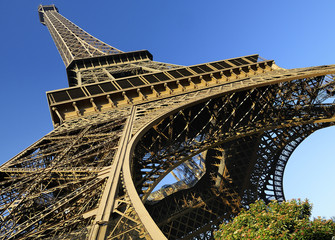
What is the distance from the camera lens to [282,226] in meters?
9.95

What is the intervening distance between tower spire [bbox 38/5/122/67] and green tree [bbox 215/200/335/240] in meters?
35.3

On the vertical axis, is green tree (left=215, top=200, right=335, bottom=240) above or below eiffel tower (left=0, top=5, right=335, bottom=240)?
below

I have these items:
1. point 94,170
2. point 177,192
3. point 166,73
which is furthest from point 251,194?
point 94,170

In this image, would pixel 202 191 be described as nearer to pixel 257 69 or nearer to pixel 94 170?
pixel 257 69

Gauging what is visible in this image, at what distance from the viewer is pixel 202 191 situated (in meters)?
28.9

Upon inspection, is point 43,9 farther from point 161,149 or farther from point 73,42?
point 161,149

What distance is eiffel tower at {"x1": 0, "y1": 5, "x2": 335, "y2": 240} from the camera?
8836 millimetres

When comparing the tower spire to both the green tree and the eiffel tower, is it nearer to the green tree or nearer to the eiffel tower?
the eiffel tower

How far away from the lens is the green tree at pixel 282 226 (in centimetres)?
972

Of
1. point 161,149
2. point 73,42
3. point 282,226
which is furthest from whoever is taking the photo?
point 73,42

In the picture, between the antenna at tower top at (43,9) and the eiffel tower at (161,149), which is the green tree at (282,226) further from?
the antenna at tower top at (43,9)

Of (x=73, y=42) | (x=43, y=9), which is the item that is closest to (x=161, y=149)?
(x=73, y=42)

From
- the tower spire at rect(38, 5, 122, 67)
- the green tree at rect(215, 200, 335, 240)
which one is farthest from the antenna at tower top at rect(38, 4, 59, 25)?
the green tree at rect(215, 200, 335, 240)

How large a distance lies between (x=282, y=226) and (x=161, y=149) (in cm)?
918
